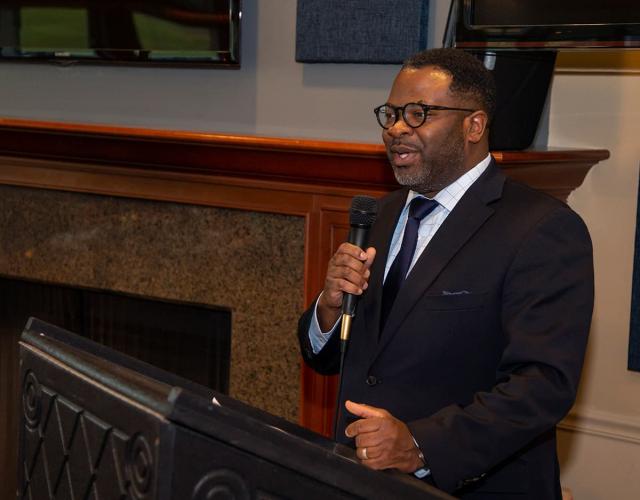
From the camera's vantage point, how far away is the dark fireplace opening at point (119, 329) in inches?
139

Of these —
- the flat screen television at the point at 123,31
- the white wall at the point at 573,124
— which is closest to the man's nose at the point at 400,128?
the white wall at the point at 573,124

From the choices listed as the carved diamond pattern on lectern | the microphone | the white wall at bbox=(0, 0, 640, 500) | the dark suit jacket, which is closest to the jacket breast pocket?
the dark suit jacket

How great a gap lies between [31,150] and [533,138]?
1.78m

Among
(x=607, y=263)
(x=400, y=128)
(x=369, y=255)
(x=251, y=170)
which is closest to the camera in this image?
(x=369, y=255)

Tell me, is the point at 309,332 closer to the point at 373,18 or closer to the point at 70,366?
the point at 70,366

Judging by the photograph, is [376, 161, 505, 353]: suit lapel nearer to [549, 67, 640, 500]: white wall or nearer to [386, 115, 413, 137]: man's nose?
[386, 115, 413, 137]: man's nose

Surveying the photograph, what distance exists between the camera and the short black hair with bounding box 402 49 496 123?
1.84 m

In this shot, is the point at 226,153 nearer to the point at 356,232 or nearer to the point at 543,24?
the point at 543,24

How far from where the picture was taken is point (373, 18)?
2.93 metres

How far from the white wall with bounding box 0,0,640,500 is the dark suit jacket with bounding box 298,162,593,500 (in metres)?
1.06

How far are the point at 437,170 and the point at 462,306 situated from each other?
0.81 ft

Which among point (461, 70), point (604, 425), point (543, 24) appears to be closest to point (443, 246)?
point (461, 70)

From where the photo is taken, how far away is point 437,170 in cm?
185

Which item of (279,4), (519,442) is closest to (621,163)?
(279,4)
